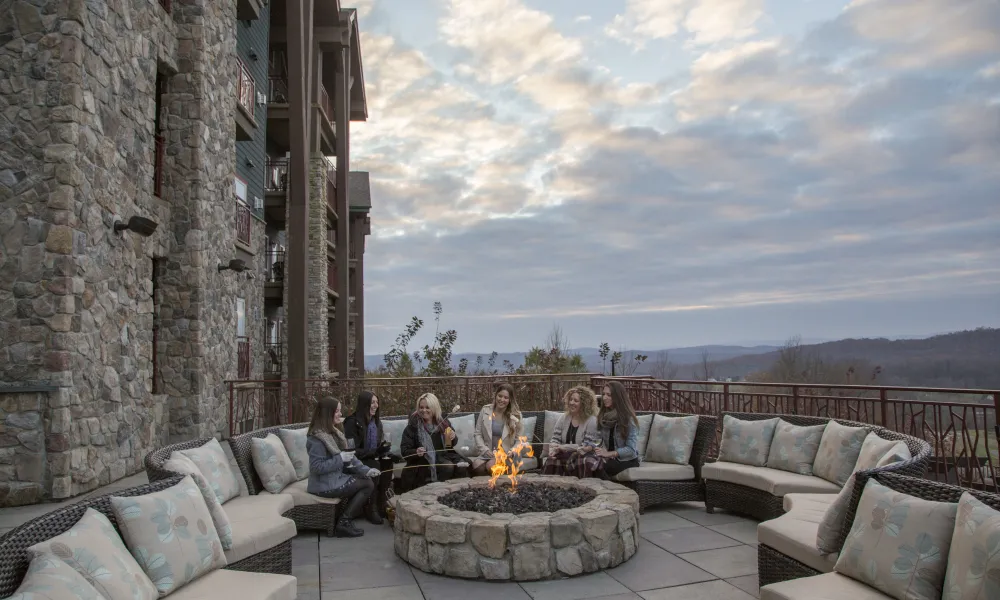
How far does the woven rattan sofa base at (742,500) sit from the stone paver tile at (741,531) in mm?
158

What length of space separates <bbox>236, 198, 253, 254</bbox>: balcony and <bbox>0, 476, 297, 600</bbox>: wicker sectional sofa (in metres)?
10.5

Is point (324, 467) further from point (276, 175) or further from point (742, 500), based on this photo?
point (276, 175)

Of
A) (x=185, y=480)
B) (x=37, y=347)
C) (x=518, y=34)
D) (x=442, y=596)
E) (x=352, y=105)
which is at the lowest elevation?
(x=442, y=596)

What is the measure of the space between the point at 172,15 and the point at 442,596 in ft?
33.3

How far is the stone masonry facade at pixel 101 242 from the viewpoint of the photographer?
24.0 feet

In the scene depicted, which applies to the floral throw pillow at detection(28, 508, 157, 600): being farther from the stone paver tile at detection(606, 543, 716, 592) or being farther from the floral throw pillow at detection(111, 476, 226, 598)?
the stone paver tile at detection(606, 543, 716, 592)

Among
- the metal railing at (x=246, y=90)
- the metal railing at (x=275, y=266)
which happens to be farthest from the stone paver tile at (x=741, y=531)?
the metal railing at (x=275, y=266)

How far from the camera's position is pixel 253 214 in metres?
15.1

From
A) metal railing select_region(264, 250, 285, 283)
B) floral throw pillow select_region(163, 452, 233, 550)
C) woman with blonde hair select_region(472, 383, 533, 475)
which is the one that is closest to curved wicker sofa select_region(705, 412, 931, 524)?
woman with blonde hair select_region(472, 383, 533, 475)

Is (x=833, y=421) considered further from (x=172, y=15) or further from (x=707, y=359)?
(x=707, y=359)

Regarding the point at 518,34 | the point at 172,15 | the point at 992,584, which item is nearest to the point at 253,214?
the point at 172,15

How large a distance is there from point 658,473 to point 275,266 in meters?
14.1

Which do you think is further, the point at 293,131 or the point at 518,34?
the point at 293,131

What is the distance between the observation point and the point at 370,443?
708 centimetres
